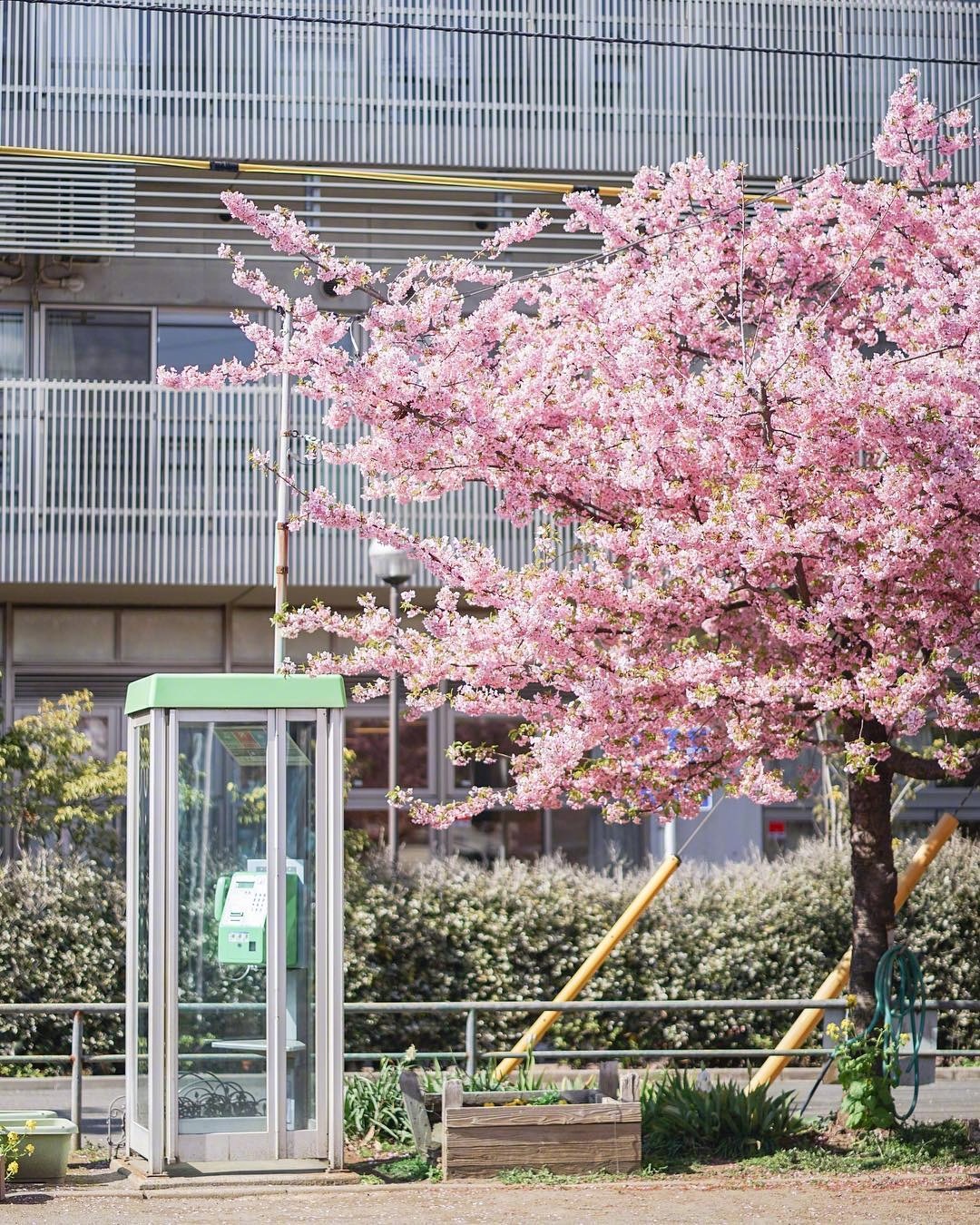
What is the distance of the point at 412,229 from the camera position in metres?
20.5

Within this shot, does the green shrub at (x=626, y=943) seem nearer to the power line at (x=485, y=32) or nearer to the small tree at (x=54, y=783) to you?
the small tree at (x=54, y=783)

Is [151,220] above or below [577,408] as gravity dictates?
above

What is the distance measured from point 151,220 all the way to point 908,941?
10.9m

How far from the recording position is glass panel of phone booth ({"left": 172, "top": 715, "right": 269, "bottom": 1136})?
10188 millimetres

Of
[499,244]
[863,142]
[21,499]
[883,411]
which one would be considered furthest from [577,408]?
[863,142]

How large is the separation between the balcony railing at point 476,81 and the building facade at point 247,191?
0.10ft

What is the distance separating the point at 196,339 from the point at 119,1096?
10.2m

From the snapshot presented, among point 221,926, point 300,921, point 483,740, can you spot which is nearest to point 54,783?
point 483,740

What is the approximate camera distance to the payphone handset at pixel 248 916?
404 inches

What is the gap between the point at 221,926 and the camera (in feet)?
33.8

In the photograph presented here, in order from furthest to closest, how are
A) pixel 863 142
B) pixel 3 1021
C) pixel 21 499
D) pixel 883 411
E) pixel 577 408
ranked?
pixel 863 142 → pixel 21 499 → pixel 3 1021 → pixel 577 408 → pixel 883 411

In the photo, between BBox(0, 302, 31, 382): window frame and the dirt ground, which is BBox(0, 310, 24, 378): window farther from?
the dirt ground

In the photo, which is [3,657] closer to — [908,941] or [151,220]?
[151,220]

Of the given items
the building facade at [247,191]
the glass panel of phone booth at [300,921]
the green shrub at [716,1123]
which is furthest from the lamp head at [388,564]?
the green shrub at [716,1123]
